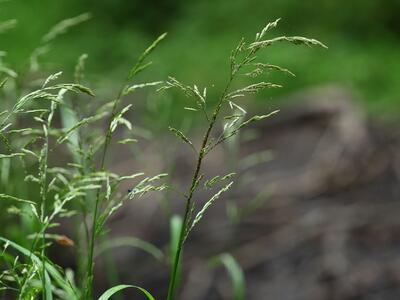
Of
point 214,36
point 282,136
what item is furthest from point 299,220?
point 214,36

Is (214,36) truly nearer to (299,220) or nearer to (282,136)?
(282,136)

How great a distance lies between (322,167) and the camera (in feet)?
13.6

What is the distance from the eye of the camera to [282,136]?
15.2 feet

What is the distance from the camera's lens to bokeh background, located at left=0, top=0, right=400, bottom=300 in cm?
342

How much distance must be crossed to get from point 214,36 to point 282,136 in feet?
6.38

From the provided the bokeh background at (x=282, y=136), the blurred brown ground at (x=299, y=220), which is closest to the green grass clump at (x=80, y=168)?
the bokeh background at (x=282, y=136)

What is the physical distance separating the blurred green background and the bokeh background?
0.04 ft

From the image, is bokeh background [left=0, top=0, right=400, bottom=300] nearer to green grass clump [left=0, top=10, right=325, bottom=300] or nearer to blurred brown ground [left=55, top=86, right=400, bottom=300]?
blurred brown ground [left=55, top=86, right=400, bottom=300]

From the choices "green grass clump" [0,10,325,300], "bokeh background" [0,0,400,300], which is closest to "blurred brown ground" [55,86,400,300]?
"bokeh background" [0,0,400,300]

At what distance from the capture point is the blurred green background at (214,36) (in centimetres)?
574

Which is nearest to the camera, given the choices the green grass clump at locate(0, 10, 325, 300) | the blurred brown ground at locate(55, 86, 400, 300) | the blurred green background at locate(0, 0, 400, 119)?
the green grass clump at locate(0, 10, 325, 300)

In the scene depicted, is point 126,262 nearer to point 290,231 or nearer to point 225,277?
point 225,277

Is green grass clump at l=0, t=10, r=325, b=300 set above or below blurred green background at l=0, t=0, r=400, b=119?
above

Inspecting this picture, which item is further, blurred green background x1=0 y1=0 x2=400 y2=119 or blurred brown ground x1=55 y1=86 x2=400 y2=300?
blurred green background x1=0 y1=0 x2=400 y2=119
